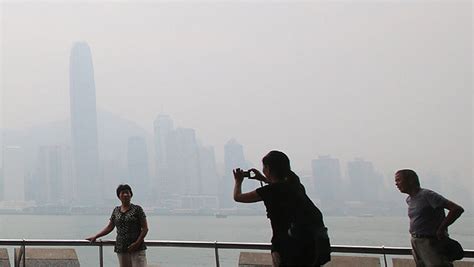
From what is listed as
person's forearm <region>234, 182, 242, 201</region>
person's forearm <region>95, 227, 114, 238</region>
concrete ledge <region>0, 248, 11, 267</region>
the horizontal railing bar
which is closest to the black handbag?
the horizontal railing bar

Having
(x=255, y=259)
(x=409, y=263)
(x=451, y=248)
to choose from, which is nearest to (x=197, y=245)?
(x=255, y=259)

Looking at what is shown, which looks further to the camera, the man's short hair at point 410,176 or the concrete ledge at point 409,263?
the concrete ledge at point 409,263

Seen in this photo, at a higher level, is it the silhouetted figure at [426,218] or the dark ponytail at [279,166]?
the dark ponytail at [279,166]

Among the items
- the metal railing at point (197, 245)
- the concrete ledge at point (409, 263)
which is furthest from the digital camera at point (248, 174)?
the concrete ledge at point (409, 263)

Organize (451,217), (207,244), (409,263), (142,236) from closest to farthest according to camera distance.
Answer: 1. (451,217)
2. (409,263)
3. (142,236)
4. (207,244)

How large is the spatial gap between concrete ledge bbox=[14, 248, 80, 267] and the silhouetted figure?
3.13m

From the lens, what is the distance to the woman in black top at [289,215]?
2330 millimetres

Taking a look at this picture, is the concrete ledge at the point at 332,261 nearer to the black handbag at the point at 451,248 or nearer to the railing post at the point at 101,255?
the black handbag at the point at 451,248

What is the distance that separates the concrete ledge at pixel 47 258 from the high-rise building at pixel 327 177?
1201 cm

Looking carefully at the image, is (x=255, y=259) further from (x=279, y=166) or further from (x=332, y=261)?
(x=279, y=166)

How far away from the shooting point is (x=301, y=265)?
232cm

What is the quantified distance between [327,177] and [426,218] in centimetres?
1536

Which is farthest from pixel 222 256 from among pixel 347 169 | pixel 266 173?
pixel 347 169

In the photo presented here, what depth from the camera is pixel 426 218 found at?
331 cm
